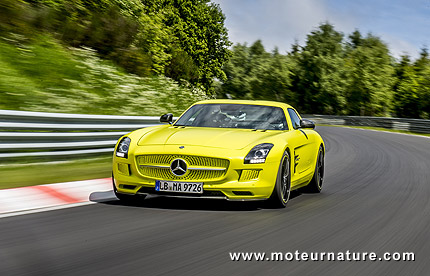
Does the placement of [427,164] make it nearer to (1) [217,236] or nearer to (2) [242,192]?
(2) [242,192]

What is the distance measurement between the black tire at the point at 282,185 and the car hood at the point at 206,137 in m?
0.38

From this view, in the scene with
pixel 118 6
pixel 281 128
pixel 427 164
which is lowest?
pixel 427 164

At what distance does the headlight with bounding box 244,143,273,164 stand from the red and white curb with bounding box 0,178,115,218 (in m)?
2.05

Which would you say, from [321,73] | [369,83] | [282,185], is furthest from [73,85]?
[321,73]

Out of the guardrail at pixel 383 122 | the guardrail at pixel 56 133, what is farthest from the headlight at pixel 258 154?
the guardrail at pixel 383 122

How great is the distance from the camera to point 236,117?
817 cm

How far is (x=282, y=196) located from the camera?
721cm

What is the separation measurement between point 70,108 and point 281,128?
8824mm

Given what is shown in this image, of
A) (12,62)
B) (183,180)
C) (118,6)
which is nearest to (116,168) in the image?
(183,180)

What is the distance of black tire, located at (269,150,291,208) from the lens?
275 inches

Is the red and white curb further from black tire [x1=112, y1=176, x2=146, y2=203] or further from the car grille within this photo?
the car grille

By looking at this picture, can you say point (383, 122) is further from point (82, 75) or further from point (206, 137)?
point (206, 137)

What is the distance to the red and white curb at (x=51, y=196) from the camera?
6716 millimetres

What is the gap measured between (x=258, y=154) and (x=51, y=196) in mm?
2725
